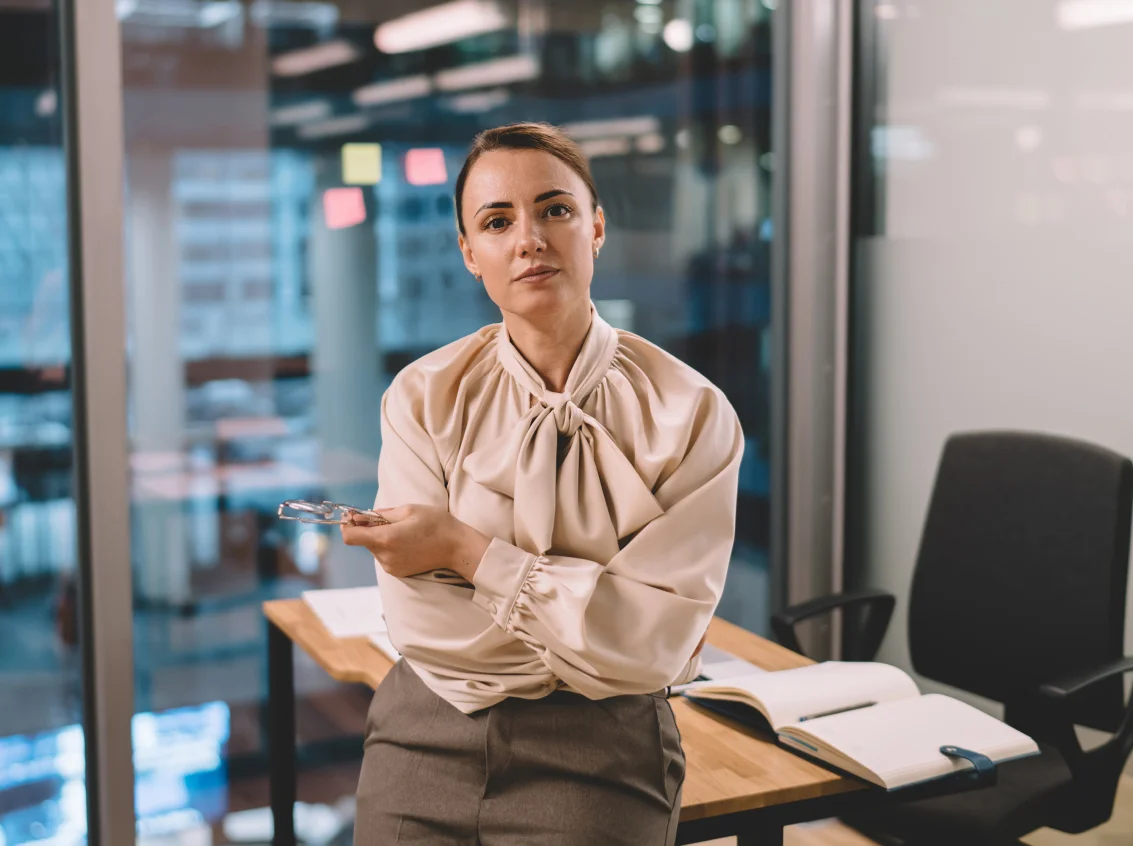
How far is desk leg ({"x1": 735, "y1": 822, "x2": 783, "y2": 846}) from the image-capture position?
61.6 inches

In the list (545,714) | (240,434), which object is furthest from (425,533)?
(240,434)

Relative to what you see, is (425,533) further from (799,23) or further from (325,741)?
(799,23)

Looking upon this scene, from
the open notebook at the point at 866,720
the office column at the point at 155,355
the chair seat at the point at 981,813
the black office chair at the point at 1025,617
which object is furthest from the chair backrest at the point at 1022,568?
the office column at the point at 155,355

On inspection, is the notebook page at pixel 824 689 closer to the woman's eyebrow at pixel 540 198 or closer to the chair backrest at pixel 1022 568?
the chair backrest at pixel 1022 568

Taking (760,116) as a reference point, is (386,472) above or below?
below

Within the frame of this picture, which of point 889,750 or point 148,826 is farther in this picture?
point 148,826

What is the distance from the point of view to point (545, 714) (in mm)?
1393

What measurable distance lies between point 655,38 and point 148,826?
255cm

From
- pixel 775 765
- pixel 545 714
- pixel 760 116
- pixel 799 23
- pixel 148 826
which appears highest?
pixel 799 23

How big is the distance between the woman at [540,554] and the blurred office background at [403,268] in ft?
5.13

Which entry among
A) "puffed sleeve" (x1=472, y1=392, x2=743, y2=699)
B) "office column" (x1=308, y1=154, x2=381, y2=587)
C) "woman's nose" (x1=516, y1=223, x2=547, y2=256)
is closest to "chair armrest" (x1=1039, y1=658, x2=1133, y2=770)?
"puffed sleeve" (x1=472, y1=392, x2=743, y2=699)

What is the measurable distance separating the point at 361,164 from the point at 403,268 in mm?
291

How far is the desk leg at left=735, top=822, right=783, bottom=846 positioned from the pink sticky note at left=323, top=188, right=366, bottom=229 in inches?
77.5

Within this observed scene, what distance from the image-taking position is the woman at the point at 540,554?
4.39 ft
